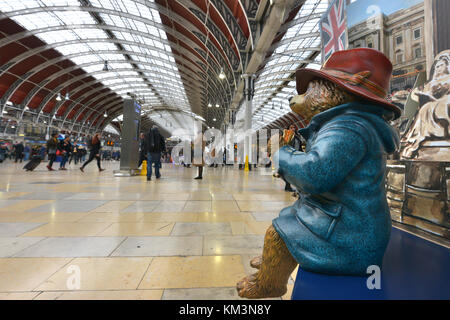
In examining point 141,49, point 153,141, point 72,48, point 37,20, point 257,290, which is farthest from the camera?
point 141,49

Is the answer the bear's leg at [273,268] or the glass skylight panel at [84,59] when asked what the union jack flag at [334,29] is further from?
the glass skylight panel at [84,59]

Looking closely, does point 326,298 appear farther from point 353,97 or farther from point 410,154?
point 410,154

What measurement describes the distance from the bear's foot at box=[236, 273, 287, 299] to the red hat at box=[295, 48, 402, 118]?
0.85 m

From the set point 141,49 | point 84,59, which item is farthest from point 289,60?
point 84,59

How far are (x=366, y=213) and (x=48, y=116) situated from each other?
37.8 m

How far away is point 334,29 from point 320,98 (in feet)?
5.67

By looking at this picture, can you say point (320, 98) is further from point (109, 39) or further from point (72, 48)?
point (72, 48)

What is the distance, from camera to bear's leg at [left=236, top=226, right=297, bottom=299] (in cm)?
88

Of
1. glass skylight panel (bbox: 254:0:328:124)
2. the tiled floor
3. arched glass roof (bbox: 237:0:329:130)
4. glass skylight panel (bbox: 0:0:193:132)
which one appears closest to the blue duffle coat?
the tiled floor

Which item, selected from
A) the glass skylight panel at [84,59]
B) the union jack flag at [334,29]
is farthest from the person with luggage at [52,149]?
the glass skylight panel at [84,59]

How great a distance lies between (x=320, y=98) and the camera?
2.86 ft

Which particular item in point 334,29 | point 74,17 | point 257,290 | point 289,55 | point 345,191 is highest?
point 74,17

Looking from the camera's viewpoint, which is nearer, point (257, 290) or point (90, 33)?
point (257, 290)

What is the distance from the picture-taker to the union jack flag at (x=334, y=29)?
1.94m
